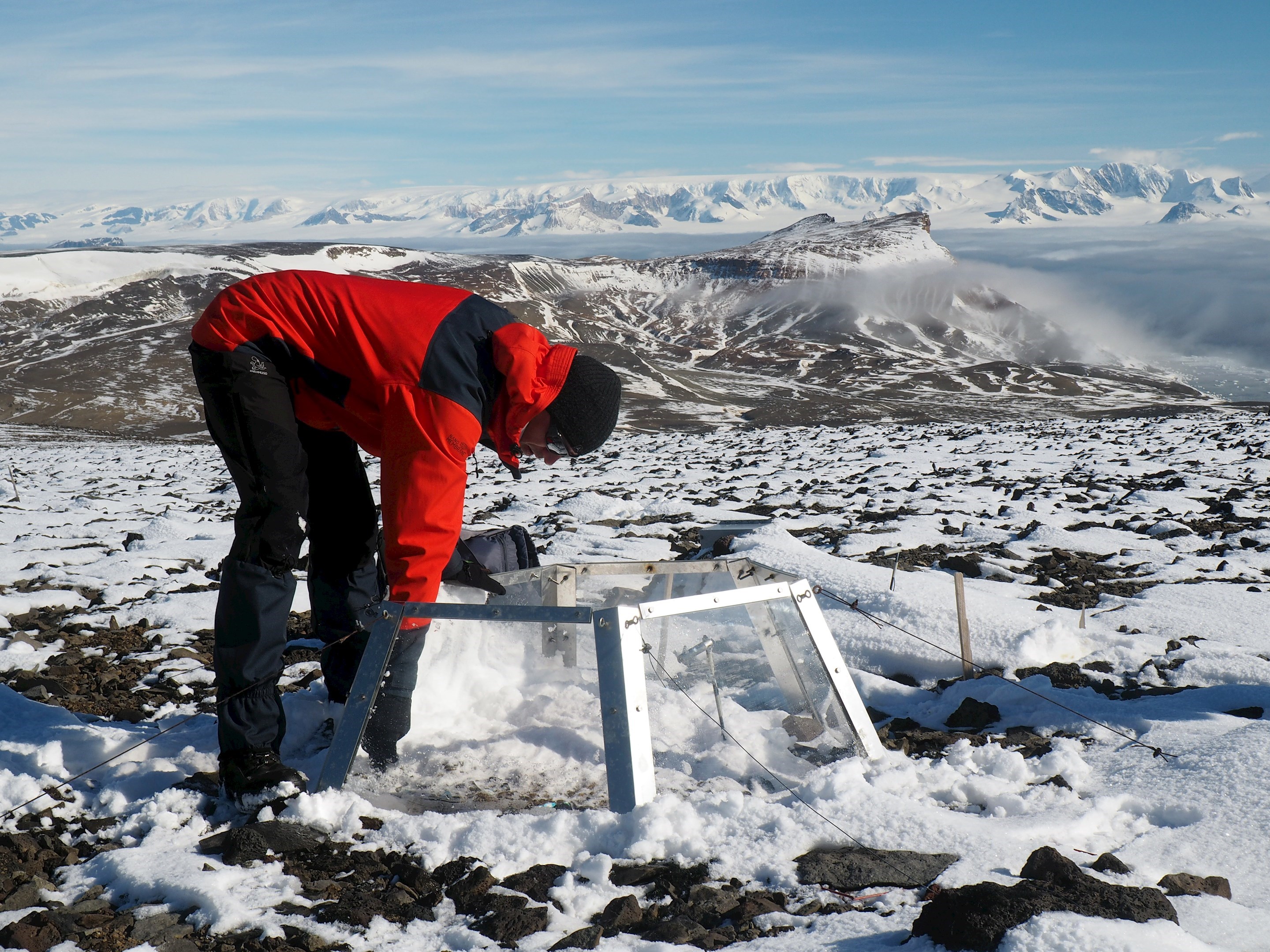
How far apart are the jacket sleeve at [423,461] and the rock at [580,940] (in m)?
1.18

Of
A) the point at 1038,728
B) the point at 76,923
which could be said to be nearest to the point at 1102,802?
the point at 1038,728

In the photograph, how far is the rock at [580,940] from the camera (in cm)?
228

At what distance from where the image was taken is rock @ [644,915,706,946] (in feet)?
7.56

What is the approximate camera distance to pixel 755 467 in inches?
595

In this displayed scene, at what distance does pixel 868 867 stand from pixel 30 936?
219 centimetres

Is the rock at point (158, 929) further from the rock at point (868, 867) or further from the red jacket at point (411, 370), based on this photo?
the rock at point (868, 867)

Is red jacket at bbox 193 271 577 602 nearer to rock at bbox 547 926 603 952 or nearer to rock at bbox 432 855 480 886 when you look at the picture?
rock at bbox 432 855 480 886

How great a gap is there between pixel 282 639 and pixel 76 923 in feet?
3.32

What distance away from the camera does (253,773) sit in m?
3.09

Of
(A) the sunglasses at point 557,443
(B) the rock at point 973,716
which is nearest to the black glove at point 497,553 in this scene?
(A) the sunglasses at point 557,443

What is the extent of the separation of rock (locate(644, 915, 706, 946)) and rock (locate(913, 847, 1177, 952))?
528 millimetres

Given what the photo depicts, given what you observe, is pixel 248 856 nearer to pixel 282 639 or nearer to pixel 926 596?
pixel 282 639

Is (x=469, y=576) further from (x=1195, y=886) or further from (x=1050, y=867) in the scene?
(x=1195, y=886)

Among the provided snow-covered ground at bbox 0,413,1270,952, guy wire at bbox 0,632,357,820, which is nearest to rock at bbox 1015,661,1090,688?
snow-covered ground at bbox 0,413,1270,952
